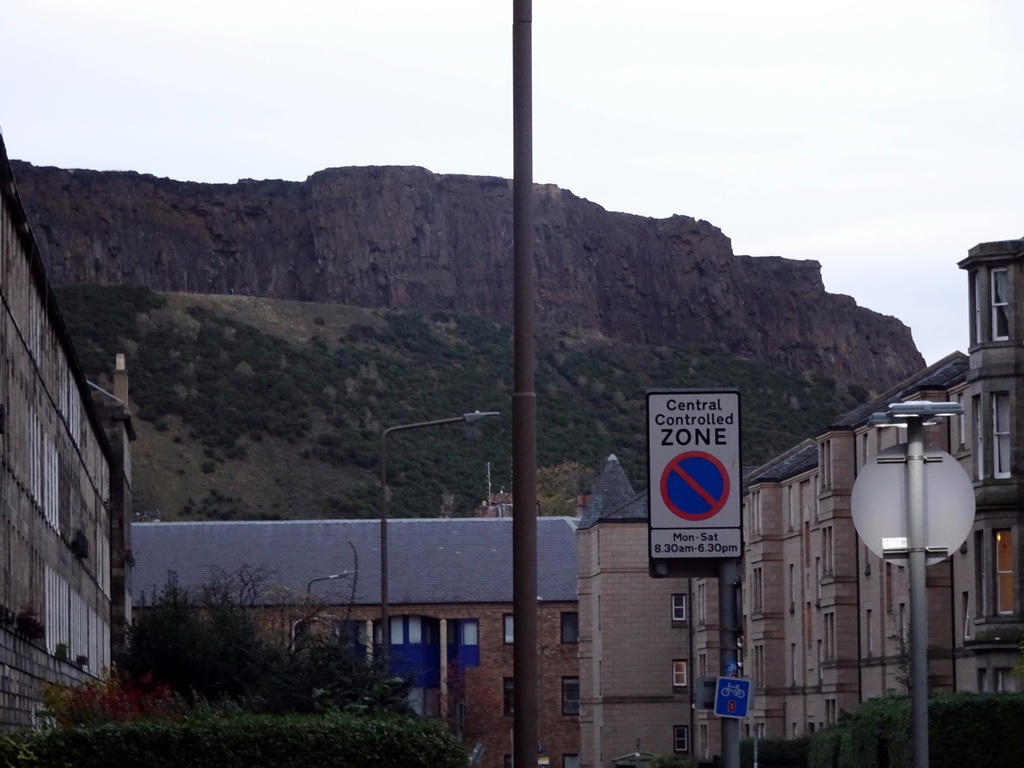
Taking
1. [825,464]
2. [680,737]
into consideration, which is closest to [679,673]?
[680,737]

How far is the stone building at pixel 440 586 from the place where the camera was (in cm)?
8544

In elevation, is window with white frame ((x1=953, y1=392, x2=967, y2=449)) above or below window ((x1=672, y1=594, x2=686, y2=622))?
above

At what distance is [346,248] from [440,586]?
106 meters

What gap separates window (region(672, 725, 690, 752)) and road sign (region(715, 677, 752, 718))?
6779cm

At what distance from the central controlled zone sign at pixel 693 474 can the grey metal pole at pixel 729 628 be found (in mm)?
147

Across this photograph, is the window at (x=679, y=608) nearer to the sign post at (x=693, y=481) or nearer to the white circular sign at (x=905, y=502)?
the sign post at (x=693, y=481)

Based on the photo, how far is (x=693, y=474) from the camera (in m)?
11.0

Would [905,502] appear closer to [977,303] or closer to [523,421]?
[523,421]

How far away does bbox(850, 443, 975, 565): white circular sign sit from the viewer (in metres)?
10.5

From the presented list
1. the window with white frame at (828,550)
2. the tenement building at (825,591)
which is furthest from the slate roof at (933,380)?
the window with white frame at (828,550)

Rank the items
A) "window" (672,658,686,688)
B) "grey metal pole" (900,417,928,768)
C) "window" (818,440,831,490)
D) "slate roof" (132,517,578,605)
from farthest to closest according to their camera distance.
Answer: "slate roof" (132,517,578,605), "window" (672,658,686,688), "window" (818,440,831,490), "grey metal pole" (900,417,928,768)

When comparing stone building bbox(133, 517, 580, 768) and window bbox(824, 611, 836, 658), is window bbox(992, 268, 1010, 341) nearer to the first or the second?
window bbox(824, 611, 836, 658)

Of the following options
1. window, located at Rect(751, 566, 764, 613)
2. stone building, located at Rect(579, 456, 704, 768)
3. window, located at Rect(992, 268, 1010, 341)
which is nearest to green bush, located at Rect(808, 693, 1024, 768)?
window, located at Rect(992, 268, 1010, 341)

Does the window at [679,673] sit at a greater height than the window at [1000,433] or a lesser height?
lesser
